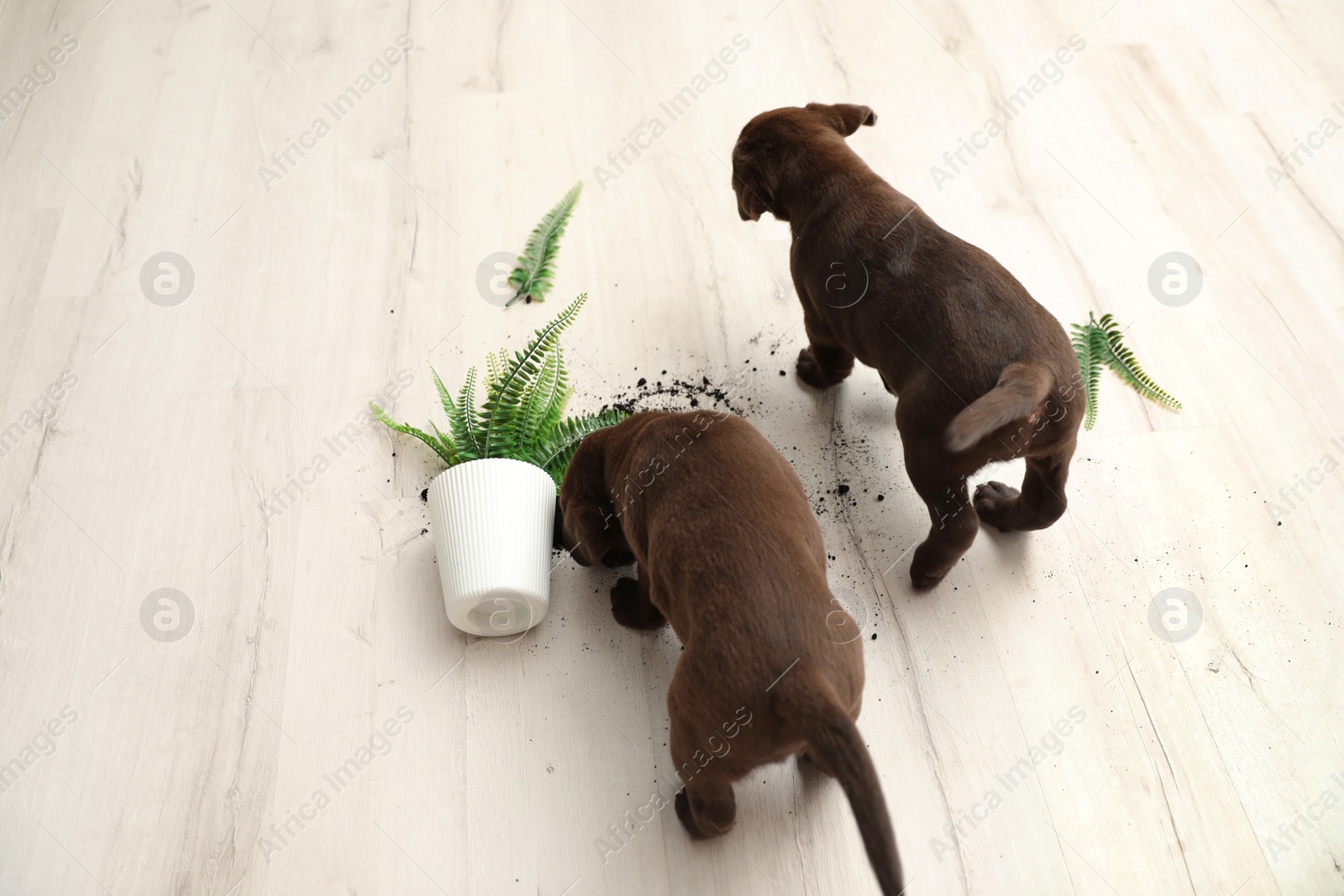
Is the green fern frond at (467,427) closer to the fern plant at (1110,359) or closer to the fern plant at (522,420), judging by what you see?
the fern plant at (522,420)

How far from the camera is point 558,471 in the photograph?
240 cm

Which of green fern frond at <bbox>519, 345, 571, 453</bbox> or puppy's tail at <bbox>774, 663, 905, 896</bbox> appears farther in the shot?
green fern frond at <bbox>519, 345, 571, 453</bbox>

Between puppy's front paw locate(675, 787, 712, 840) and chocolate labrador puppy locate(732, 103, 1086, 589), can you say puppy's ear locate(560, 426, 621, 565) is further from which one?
chocolate labrador puppy locate(732, 103, 1086, 589)

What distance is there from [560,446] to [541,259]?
75cm

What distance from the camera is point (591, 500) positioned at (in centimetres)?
213

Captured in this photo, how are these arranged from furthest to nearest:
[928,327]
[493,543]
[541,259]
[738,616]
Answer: [541,259]
[493,543]
[928,327]
[738,616]

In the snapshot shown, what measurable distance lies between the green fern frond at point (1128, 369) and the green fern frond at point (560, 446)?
1498 mm

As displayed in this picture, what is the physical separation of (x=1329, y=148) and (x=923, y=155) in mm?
1475

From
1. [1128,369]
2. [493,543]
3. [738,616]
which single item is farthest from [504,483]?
[1128,369]

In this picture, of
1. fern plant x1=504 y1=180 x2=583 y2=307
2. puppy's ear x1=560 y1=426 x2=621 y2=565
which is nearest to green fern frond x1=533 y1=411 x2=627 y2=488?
puppy's ear x1=560 y1=426 x2=621 y2=565

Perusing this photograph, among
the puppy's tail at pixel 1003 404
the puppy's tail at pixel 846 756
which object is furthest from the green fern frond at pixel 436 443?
the puppy's tail at pixel 1003 404

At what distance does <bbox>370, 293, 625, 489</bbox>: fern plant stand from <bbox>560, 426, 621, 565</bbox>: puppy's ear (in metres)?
0.21

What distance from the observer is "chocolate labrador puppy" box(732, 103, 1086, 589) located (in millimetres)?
1929

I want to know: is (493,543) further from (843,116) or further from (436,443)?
(843,116)
